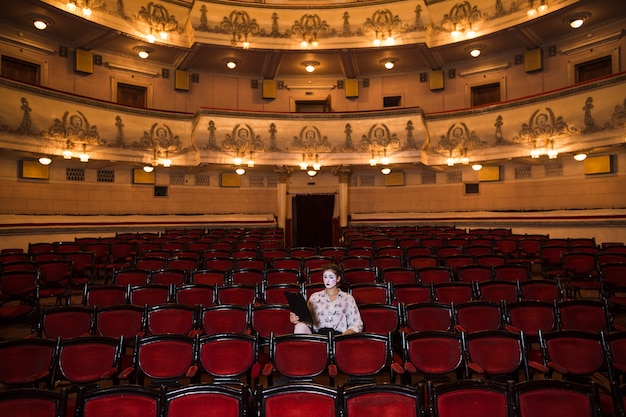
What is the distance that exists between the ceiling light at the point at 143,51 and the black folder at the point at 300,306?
14227mm

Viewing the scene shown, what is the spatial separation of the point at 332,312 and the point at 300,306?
40 centimetres

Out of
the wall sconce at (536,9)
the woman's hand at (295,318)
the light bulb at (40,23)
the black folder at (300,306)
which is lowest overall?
the woman's hand at (295,318)

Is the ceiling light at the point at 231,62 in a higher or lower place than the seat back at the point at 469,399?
higher

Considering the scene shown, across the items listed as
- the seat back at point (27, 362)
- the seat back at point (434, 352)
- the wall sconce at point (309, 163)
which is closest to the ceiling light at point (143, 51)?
the wall sconce at point (309, 163)

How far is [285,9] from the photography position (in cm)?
1630

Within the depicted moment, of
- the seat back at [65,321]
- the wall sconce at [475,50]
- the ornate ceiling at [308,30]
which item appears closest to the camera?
the seat back at [65,321]

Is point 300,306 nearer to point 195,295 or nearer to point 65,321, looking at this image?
point 195,295

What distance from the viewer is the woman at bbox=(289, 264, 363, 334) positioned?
4047 mm

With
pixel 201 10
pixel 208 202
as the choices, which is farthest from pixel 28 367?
pixel 201 10

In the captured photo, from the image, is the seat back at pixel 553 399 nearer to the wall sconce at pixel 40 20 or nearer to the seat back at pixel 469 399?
the seat back at pixel 469 399

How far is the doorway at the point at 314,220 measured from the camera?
1744 cm

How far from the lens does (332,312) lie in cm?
413

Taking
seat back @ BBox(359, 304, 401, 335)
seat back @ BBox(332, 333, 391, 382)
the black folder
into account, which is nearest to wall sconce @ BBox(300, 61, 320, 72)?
seat back @ BBox(359, 304, 401, 335)

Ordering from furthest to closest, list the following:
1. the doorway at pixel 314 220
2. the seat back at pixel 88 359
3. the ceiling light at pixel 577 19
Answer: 1. the doorway at pixel 314 220
2. the ceiling light at pixel 577 19
3. the seat back at pixel 88 359
